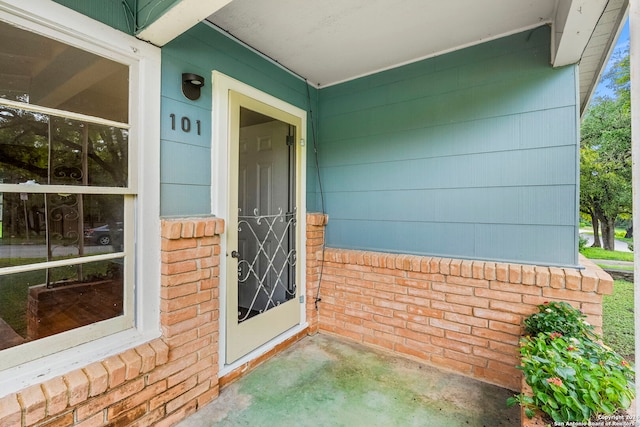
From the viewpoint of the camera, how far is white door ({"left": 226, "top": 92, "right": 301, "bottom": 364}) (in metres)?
2.19

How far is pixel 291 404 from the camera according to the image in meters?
1.92

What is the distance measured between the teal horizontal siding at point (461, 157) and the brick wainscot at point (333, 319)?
0.19m

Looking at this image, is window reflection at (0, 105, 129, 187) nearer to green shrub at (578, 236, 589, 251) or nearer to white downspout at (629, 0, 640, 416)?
white downspout at (629, 0, 640, 416)

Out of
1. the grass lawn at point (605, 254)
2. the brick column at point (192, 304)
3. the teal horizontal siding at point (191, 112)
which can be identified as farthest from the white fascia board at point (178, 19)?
the grass lawn at point (605, 254)

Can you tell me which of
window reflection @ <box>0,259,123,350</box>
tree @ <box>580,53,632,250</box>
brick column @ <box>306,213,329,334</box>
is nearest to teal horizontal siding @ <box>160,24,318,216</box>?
window reflection @ <box>0,259,123,350</box>

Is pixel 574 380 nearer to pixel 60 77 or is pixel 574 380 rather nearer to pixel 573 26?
pixel 573 26

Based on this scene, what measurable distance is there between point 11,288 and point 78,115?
870 mm

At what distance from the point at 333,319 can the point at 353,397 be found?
3.11ft

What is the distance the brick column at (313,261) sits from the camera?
2.89 m

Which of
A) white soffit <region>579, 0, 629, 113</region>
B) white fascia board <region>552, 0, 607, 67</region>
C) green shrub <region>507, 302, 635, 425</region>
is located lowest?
green shrub <region>507, 302, 635, 425</region>

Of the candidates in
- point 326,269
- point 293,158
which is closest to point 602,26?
point 293,158

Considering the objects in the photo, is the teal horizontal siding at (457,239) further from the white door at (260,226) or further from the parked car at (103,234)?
the parked car at (103,234)

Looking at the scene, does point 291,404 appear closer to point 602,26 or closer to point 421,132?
point 421,132

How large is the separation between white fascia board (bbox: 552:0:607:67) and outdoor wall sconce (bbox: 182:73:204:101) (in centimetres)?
213
